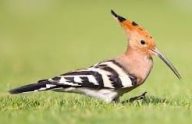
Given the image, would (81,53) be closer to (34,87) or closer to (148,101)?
(148,101)

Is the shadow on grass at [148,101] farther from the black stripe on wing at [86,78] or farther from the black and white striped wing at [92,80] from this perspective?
the black stripe on wing at [86,78]

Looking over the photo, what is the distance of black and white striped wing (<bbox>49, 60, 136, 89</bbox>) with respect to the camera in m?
8.27

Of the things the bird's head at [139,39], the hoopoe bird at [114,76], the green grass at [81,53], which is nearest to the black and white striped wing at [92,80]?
the hoopoe bird at [114,76]

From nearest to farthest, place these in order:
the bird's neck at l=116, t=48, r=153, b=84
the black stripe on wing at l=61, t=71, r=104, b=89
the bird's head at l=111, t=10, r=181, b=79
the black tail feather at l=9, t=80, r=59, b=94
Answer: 1. the black tail feather at l=9, t=80, r=59, b=94
2. the black stripe on wing at l=61, t=71, r=104, b=89
3. the bird's neck at l=116, t=48, r=153, b=84
4. the bird's head at l=111, t=10, r=181, b=79

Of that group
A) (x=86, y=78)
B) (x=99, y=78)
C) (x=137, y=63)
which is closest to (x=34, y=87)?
(x=86, y=78)

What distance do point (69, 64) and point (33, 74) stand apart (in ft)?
6.90

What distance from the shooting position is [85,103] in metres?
8.78

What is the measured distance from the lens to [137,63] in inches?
343

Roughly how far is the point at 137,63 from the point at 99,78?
0.59 meters

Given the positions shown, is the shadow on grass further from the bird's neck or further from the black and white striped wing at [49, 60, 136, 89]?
the black and white striped wing at [49, 60, 136, 89]

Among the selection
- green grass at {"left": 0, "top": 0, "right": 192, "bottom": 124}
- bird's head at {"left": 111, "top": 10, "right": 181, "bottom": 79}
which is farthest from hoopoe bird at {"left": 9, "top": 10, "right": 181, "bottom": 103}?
green grass at {"left": 0, "top": 0, "right": 192, "bottom": 124}

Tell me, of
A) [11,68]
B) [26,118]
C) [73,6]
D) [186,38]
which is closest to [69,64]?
[11,68]

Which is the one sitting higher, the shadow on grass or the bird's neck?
the bird's neck

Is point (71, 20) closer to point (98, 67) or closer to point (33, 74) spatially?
point (33, 74)
